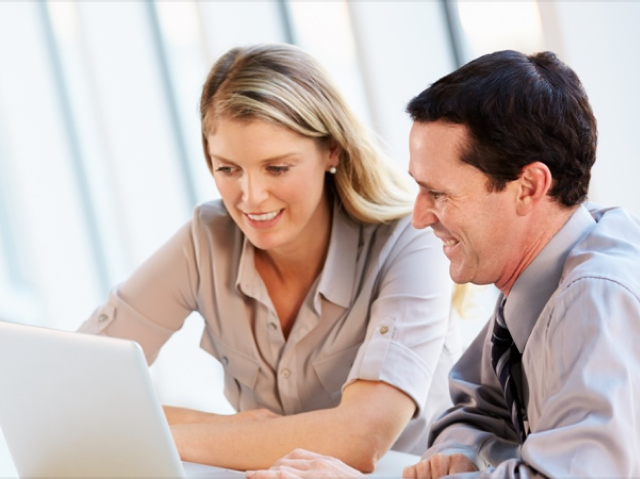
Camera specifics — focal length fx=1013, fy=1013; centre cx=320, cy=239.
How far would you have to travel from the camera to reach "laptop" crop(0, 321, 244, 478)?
1.32 metres

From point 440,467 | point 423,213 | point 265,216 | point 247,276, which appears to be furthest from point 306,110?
point 440,467

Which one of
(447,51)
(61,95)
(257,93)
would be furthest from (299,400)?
(61,95)

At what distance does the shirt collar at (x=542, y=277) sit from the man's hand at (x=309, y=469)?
34cm

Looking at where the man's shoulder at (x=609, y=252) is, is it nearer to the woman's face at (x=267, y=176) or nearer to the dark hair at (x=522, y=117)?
the dark hair at (x=522, y=117)

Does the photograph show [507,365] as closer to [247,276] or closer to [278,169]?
[278,169]

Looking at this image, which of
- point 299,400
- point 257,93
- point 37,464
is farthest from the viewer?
point 299,400

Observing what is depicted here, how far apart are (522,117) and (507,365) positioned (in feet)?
1.30

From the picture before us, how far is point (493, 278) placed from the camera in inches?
60.5

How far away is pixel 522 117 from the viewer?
1.42m

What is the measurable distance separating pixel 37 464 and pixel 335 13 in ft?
7.60

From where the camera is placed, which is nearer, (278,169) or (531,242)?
(531,242)

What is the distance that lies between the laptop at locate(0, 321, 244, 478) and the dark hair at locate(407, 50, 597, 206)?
0.56m

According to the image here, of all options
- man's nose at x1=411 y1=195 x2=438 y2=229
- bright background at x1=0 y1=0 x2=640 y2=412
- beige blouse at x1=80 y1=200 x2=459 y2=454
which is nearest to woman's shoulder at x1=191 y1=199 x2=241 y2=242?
beige blouse at x1=80 y1=200 x2=459 y2=454

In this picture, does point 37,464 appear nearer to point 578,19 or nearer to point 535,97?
point 535,97
